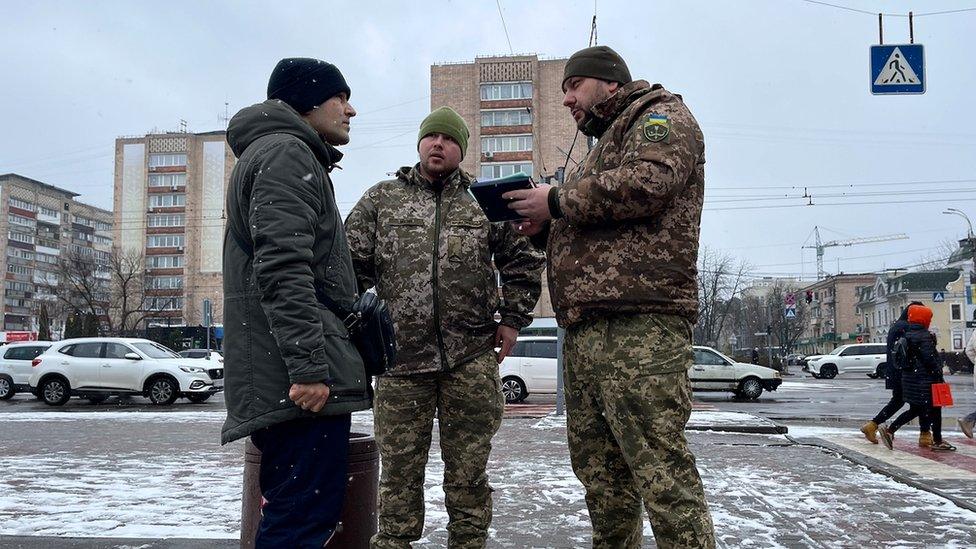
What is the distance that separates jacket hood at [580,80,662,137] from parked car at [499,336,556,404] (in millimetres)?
14917

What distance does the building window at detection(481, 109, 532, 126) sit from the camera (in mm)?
62094

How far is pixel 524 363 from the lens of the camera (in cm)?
1792

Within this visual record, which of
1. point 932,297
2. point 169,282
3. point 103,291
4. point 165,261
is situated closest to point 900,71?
point 103,291

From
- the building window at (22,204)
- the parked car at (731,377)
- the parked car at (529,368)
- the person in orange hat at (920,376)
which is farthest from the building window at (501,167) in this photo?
the building window at (22,204)

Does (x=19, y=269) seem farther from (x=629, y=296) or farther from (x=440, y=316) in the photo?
(x=629, y=296)

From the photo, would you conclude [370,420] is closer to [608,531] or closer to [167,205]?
[608,531]

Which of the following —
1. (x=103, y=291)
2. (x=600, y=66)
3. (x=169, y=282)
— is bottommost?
(x=600, y=66)

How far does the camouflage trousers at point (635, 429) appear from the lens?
2562mm

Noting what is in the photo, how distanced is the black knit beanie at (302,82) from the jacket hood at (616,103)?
1.02 m

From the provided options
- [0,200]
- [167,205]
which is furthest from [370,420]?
[0,200]

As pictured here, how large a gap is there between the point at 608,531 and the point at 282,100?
2056 mm

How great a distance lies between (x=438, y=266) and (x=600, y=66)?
3.69 ft

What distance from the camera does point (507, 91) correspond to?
62.1 metres

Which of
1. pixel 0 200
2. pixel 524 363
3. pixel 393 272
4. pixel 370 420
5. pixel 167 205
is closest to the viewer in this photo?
pixel 393 272
